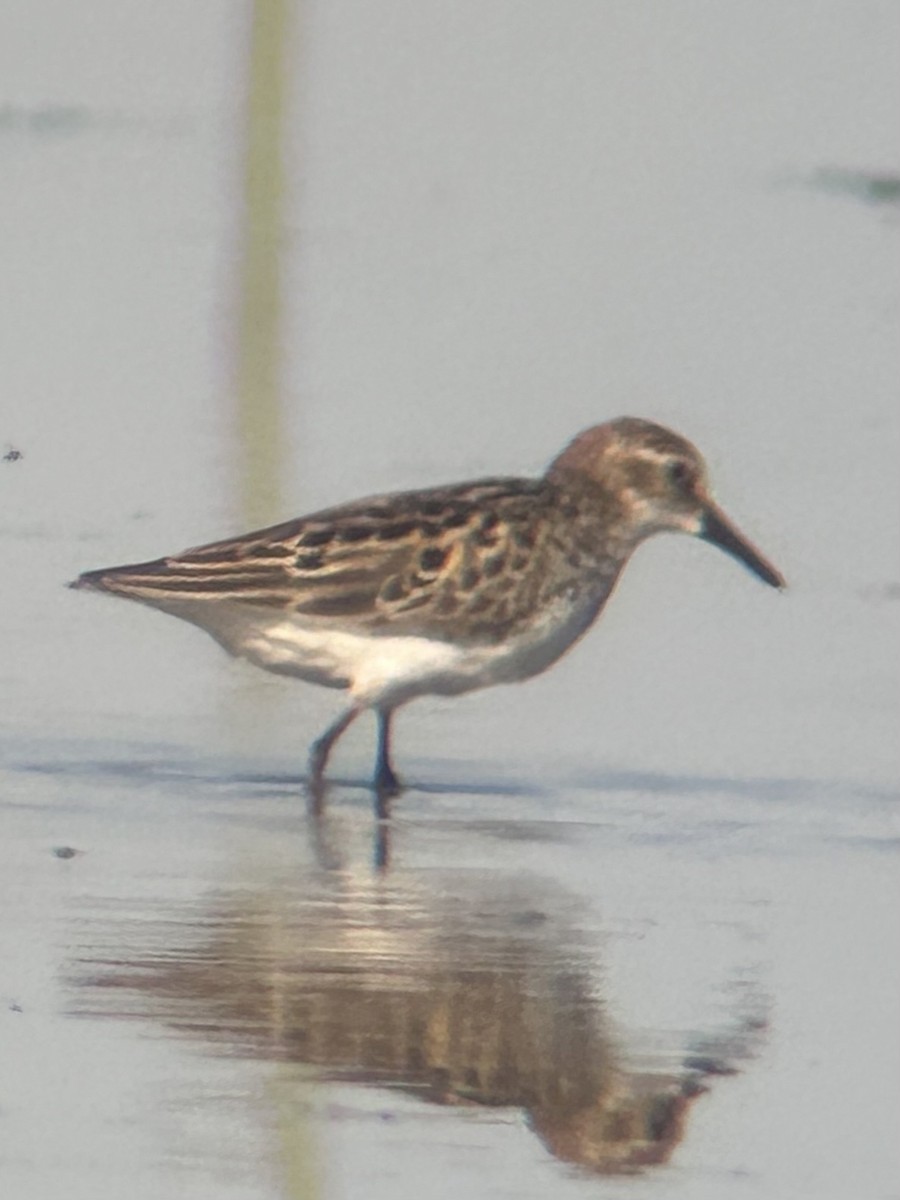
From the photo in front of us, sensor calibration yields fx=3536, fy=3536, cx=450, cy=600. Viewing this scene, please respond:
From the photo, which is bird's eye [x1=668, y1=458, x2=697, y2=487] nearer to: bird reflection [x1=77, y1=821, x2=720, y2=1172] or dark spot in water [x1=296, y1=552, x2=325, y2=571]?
dark spot in water [x1=296, y1=552, x2=325, y2=571]

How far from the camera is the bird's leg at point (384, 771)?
744cm

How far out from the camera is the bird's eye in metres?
8.40

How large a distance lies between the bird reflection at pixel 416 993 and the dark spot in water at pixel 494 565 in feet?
4.50

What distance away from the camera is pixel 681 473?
27.6ft

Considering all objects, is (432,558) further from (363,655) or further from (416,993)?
(416,993)

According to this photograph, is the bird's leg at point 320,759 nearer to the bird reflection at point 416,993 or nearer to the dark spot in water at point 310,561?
the dark spot in water at point 310,561

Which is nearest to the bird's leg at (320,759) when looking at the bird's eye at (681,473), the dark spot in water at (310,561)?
the dark spot in water at (310,561)

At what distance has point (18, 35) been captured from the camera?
10.8m

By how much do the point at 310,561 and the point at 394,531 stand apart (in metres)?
0.24

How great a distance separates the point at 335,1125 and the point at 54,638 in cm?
309

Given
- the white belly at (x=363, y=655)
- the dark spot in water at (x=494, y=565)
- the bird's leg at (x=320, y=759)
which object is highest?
the dark spot in water at (x=494, y=565)

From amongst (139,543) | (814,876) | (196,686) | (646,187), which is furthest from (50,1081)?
(646,187)

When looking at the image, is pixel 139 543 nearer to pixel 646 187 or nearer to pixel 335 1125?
pixel 646 187

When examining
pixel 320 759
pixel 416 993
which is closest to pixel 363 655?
pixel 320 759
